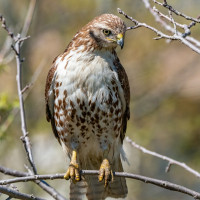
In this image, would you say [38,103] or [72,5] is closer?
[38,103]

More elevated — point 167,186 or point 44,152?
point 44,152

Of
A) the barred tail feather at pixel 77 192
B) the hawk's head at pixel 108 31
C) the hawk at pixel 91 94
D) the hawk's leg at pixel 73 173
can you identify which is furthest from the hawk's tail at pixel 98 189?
the hawk's head at pixel 108 31

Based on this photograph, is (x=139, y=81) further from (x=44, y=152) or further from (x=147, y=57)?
(x=44, y=152)

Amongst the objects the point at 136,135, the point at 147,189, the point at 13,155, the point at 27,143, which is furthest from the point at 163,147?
the point at 27,143

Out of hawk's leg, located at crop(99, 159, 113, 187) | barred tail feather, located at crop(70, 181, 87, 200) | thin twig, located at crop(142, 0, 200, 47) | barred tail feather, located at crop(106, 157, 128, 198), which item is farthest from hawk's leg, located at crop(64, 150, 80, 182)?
thin twig, located at crop(142, 0, 200, 47)

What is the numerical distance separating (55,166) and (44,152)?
0.50 metres

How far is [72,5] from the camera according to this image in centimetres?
1080

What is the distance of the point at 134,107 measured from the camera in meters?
10.2

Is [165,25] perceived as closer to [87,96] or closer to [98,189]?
[87,96]

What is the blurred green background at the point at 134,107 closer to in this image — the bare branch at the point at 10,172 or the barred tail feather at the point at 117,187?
the barred tail feather at the point at 117,187

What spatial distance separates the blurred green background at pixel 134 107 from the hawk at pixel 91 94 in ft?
9.41

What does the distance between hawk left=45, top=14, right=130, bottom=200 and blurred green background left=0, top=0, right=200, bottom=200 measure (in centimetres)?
287

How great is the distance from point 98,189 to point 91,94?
3.91 ft

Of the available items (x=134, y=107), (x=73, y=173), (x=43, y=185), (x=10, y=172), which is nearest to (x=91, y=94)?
(x=73, y=173)
